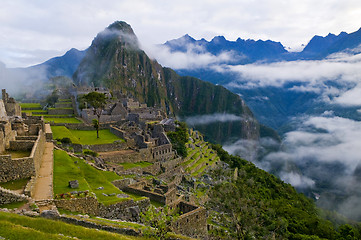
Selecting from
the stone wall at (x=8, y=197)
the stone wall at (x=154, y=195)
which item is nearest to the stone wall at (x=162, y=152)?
the stone wall at (x=154, y=195)

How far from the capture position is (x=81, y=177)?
21.0 meters

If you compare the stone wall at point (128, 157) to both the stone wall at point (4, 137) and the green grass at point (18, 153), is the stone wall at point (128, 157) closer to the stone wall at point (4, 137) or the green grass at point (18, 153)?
the stone wall at point (4, 137)

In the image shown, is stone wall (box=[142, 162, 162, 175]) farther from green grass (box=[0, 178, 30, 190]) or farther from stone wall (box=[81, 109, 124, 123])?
stone wall (box=[81, 109, 124, 123])

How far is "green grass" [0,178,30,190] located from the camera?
1501 centimetres

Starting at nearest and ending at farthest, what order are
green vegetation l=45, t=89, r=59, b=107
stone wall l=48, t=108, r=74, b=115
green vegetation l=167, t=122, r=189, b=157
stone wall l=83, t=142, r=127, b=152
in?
stone wall l=83, t=142, r=127, b=152
green vegetation l=167, t=122, r=189, b=157
stone wall l=48, t=108, r=74, b=115
green vegetation l=45, t=89, r=59, b=107

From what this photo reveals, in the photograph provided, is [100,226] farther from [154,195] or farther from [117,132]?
[117,132]

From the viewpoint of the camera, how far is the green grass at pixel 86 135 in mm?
42075

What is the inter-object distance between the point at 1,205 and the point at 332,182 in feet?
625

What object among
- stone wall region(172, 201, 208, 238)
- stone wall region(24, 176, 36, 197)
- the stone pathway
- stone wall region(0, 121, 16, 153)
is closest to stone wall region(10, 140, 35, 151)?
stone wall region(0, 121, 16, 153)

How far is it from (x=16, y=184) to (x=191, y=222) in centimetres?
1377

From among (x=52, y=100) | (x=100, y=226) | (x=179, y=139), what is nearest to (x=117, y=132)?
(x=179, y=139)

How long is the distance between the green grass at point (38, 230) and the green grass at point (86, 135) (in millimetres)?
29442

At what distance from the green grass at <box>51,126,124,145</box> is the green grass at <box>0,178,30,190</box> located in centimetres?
2414

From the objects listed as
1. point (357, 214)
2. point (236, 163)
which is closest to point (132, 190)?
point (236, 163)
